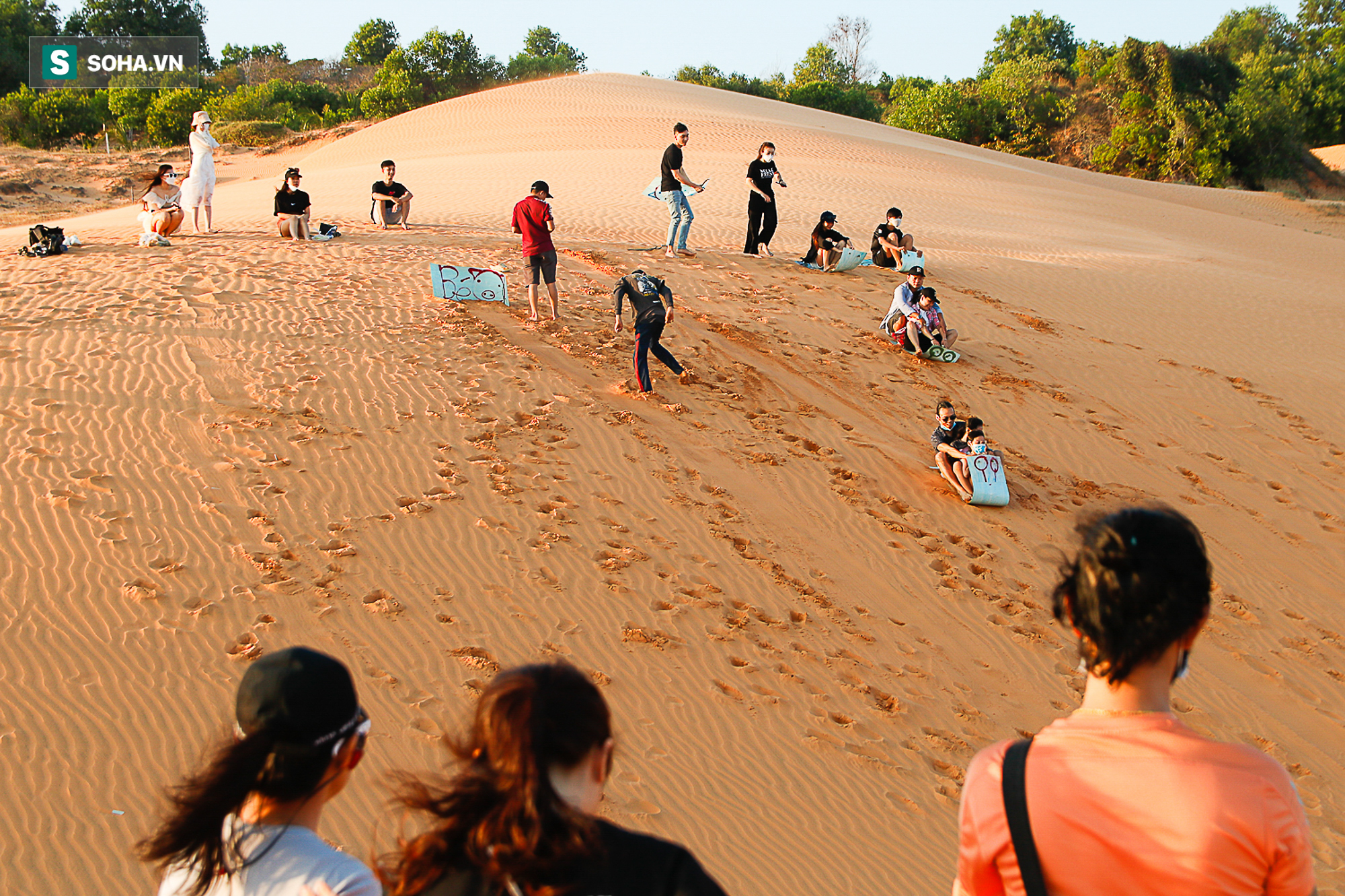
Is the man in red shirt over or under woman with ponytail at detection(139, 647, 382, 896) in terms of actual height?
over

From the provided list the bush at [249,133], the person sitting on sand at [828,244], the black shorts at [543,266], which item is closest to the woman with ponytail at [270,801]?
the black shorts at [543,266]

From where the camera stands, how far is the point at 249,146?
4066 cm

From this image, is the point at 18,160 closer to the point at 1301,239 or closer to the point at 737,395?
the point at 737,395

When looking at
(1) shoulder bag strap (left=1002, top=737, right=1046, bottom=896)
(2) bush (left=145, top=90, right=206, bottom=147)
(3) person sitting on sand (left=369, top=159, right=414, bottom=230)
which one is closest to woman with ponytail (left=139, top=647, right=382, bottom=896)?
(1) shoulder bag strap (left=1002, top=737, right=1046, bottom=896)

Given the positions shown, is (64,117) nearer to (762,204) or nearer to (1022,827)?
(762,204)

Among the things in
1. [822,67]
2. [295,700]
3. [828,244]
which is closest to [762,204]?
[828,244]

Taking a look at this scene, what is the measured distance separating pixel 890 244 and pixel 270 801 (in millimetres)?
14662

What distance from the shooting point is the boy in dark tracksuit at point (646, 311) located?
941 cm

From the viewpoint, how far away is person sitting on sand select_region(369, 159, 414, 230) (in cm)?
1622

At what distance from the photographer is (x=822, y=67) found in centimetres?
7488

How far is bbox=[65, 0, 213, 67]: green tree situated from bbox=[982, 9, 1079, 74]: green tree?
53835mm

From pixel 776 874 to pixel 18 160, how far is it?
3760cm

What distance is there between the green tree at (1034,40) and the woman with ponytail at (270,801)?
2855 inches

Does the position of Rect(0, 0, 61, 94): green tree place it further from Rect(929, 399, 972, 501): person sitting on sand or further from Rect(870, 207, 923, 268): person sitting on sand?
Rect(929, 399, 972, 501): person sitting on sand
